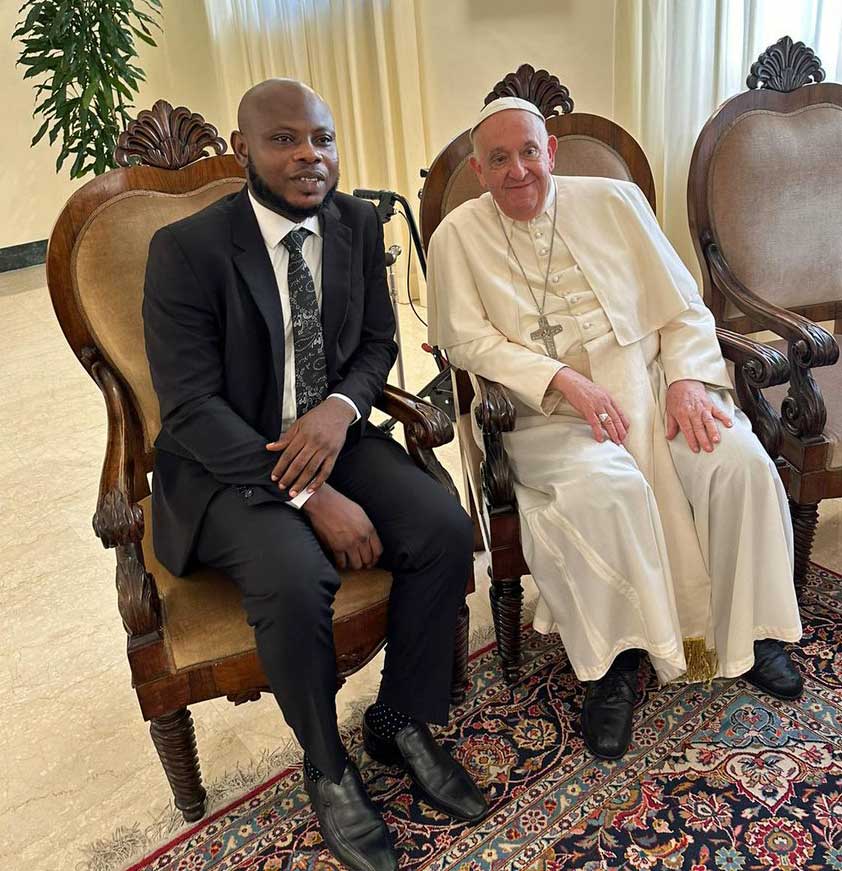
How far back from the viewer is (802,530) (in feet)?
6.92

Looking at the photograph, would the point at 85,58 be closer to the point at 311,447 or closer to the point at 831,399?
the point at 311,447

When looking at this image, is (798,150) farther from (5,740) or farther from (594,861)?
(5,740)

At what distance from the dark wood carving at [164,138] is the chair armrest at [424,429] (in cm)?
75

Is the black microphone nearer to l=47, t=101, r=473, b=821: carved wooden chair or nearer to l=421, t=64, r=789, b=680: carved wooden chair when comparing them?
l=421, t=64, r=789, b=680: carved wooden chair

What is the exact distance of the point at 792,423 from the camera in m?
2.02

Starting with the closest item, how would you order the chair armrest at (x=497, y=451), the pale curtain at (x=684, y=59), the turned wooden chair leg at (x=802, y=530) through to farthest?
the chair armrest at (x=497, y=451)
the turned wooden chair leg at (x=802, y=530)
the pale curtain at (x=684, y=59)

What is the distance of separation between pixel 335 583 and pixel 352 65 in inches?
162

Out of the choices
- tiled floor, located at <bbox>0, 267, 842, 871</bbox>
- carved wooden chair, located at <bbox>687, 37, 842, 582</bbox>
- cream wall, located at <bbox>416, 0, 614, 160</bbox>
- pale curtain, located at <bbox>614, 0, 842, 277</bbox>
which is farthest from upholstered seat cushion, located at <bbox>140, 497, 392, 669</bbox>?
cream wall, located at <bbox>416, 0, 614, 160</bbox>

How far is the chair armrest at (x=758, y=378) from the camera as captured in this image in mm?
1964

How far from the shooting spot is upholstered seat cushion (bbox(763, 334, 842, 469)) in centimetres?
198

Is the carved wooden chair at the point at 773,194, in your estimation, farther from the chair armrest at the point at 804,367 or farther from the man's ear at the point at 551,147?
the man's ear at the point at 551,147

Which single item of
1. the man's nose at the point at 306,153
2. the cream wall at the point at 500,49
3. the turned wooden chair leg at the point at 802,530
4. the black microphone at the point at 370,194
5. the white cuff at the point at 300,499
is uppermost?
the cream wall at the point at 500,49

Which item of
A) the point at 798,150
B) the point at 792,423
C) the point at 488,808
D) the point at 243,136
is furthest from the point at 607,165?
the point at 488,808

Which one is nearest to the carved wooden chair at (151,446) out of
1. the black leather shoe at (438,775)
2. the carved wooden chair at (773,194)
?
the black leather shoe at (438,775)
